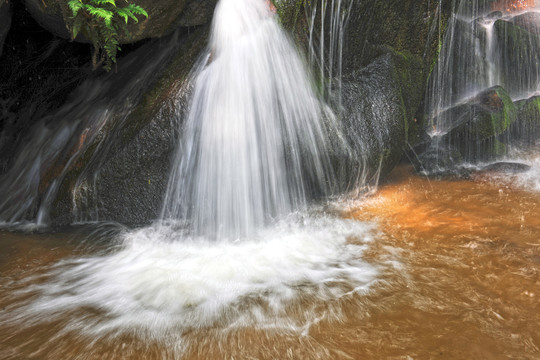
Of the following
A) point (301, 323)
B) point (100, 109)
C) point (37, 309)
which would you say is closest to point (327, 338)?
point (301, 323)

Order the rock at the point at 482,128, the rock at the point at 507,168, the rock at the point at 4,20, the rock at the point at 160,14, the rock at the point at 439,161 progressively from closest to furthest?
the rock at the point at 160,14 < the rock at the point at 4,20 < the rock at the point at 507,168 < the rock at the point at 439,161 < the rock at the point at 482,128

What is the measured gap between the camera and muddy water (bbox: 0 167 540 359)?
99.0 inches

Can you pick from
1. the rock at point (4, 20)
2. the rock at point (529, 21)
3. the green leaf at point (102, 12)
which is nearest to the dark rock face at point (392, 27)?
the green leaf at point (102, 12)

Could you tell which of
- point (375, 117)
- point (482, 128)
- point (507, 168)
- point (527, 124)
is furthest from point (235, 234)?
point (527, 124)

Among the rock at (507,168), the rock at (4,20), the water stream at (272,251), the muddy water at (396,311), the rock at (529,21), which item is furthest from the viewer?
the rock at (529,21)

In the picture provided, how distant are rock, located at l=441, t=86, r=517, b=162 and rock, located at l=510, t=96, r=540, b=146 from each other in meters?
0.62

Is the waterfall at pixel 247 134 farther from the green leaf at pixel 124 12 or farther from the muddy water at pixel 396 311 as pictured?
the muddy water at pixel 396 311

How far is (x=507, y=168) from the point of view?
20.4 feet

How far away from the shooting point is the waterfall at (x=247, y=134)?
191 inches

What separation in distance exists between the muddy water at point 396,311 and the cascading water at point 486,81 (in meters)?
2.69

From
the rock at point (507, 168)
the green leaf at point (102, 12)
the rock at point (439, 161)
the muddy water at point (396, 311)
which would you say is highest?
the green leaf at point (102, 12)

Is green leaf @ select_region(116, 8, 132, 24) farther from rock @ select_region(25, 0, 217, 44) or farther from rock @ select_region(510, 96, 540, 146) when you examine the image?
rock @ select_region(510, 96, 540, 146)

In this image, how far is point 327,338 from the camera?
2621mm

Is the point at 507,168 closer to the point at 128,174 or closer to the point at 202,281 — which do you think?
the point at 202,281
